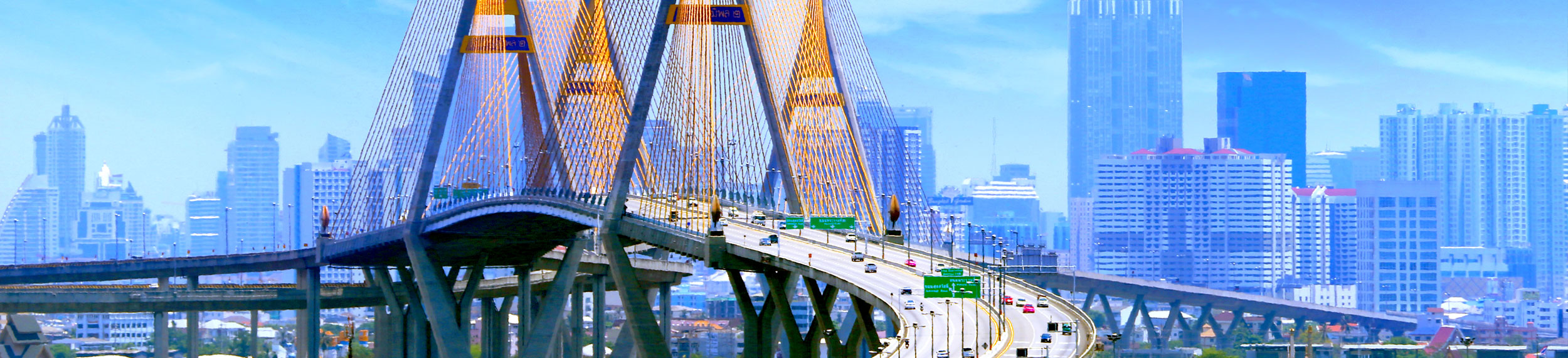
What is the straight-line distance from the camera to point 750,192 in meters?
96.4

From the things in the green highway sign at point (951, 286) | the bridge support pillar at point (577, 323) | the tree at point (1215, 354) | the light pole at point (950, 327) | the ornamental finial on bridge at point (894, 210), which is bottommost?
the tree at point (1215, 354)

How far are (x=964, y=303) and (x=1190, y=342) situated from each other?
121m

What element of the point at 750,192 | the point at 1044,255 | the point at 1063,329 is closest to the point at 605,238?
the point at 750,192

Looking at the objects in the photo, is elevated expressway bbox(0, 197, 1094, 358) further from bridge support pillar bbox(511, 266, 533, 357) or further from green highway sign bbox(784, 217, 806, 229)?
bridge support pillar bbox(511, 266, 533, 357)

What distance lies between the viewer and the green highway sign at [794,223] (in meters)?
81.4

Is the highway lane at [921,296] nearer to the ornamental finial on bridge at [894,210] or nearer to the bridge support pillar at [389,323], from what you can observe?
the ornamental finial on bridge at [894,210]

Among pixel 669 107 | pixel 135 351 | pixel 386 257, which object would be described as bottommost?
pixel 135 351

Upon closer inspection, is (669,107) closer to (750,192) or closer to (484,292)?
(750,192)

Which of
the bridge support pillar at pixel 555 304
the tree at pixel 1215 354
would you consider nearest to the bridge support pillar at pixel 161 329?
the bridge support pillar at pixel 555 304

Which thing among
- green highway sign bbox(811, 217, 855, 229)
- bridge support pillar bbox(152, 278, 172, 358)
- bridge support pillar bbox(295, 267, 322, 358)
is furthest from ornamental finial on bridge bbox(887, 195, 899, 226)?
bridge support pillar bbox(152, 278, 172, 358)

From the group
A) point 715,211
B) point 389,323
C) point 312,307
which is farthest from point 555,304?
point 715,211

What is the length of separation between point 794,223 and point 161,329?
166 feet

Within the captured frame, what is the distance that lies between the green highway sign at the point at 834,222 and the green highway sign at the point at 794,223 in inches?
69.5

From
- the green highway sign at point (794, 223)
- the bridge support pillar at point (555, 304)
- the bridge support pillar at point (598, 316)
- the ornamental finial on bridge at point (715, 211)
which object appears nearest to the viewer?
the ornamental finial on bridge at point (715, 211)
